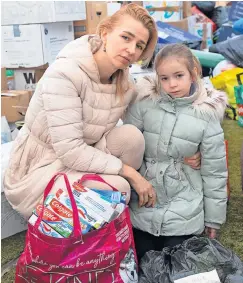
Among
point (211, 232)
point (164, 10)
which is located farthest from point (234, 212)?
point (164, 10)

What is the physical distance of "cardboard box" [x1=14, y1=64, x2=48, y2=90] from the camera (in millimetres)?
3502

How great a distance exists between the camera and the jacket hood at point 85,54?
1.63 metres

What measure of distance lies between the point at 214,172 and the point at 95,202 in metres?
0.57

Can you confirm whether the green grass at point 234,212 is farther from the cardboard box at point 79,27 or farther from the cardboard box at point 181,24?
the cardboard box at point 181,24

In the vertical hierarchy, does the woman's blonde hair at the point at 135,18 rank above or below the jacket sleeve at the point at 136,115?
above

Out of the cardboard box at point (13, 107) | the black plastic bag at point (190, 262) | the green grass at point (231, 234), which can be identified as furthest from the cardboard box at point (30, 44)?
the black plastic bag at point (190, 262)

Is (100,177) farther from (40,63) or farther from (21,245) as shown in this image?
(40,63)

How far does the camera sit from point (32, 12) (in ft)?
10.8

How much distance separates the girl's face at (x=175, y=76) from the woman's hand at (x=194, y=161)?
0.25m

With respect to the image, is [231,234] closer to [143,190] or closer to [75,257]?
[143,190]

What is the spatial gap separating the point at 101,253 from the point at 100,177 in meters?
0.28

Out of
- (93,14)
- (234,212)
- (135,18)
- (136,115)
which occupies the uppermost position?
(135,18)

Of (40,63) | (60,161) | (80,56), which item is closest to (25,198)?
(60,161)

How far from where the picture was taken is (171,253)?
5.17 ft
